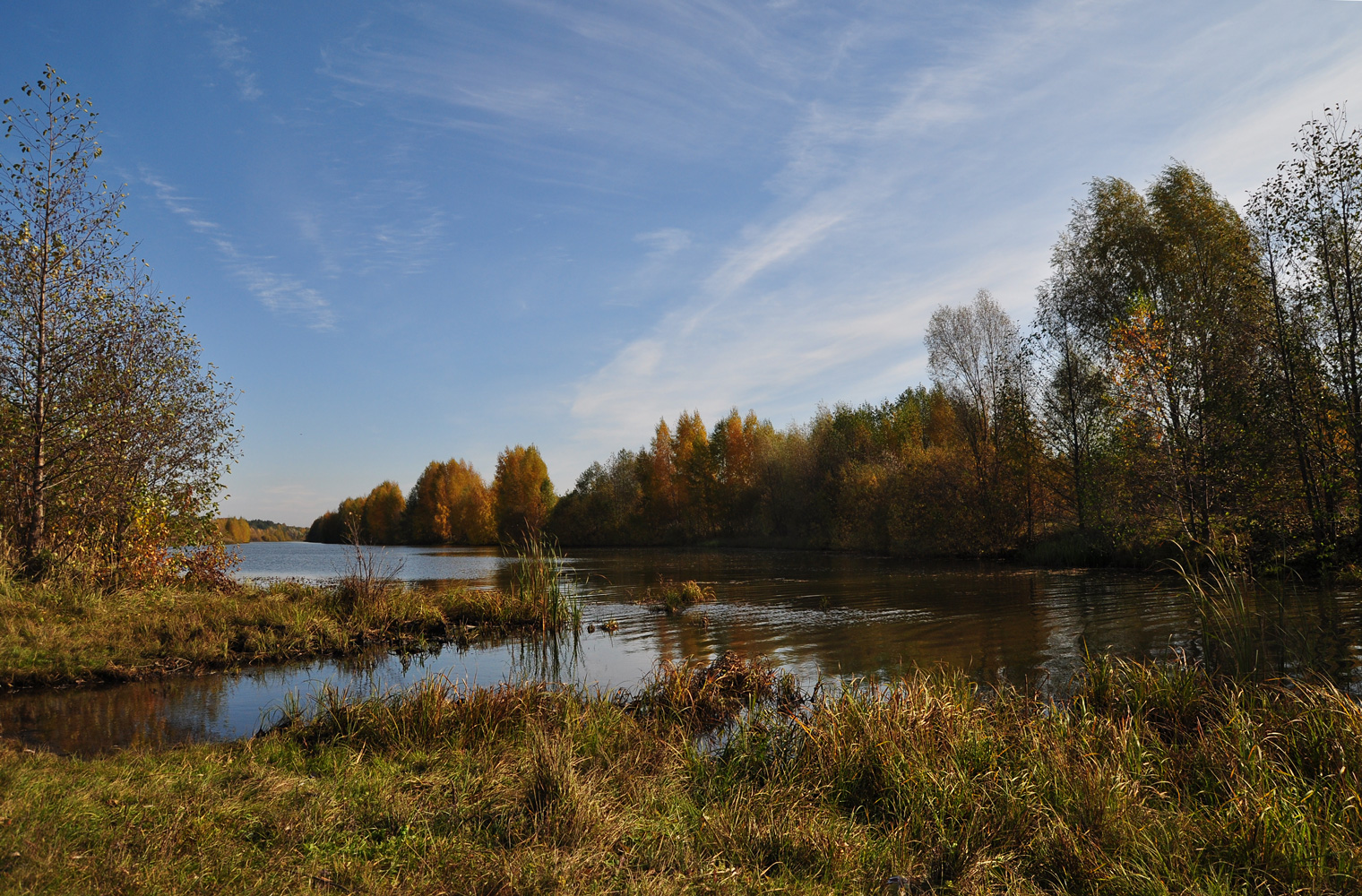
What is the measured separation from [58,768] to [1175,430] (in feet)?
86.2

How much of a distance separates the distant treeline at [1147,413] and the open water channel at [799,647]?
268cm

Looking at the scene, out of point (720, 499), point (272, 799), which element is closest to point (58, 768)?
point (272, 799)

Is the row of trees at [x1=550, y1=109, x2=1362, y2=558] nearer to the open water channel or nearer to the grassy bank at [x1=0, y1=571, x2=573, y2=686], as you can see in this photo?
the open water channel

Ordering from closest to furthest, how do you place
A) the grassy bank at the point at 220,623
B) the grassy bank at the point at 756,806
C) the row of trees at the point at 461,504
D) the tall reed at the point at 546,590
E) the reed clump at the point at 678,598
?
the grassy bank at the point at 756,806
the grassy bank at the point at 220,623
the tall reed at the point at 546,590
the reed clump at the point at 678,598
the row of trees at the point at 461,504

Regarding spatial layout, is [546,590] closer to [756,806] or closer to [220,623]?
[220,623]

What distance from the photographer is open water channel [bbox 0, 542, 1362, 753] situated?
9.01m

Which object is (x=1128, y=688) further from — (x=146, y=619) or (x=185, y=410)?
(x=185, y=410)

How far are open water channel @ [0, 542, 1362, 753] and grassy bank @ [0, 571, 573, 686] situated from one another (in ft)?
2.24

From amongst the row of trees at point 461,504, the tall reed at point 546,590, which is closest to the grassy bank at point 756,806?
the tall reed at point 546,590

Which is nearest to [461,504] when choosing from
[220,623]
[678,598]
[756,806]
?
[678,598]

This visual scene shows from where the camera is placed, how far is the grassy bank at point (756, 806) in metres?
3.90

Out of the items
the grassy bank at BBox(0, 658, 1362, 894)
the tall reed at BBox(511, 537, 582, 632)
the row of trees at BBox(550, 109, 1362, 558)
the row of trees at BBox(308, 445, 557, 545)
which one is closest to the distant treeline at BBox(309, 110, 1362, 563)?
the row of trees at BBox(550, 109, 1362, 558)

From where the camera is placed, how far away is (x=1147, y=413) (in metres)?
22.4

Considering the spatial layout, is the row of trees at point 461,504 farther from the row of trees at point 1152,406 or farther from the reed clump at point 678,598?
the reed clump at point 678,598
